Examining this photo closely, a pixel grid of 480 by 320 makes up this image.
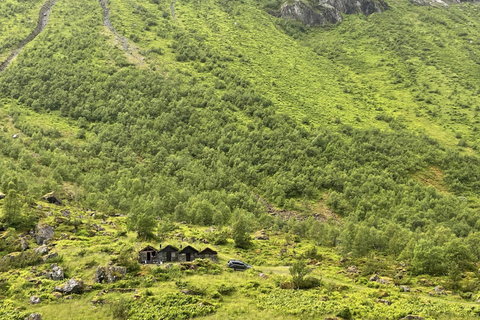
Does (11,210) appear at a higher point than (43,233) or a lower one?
higher

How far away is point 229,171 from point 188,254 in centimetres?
5930

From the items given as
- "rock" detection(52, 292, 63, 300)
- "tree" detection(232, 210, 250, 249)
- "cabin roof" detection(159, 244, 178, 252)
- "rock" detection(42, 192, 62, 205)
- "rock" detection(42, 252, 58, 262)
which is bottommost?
"rock" detection(42, 192, 62, 205)

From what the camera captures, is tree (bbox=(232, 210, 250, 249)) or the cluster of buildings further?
tree (bbox=(232, 210, 250, 249))

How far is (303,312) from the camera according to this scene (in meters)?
38.2

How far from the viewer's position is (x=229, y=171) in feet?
370

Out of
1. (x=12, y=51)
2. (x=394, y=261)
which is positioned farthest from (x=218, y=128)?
(x=12, y=51)

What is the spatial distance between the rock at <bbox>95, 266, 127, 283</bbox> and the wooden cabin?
33.1ft

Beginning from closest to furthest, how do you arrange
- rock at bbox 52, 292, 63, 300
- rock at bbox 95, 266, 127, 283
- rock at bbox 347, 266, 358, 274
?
rock at bbox 52, 292, 63, 300 < rock at bbox 95, 266, 127, 283 < rock at bbox 347, 266, 358, 274

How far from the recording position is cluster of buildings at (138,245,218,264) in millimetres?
51875

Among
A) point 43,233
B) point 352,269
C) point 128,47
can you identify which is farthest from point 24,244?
point 128,47

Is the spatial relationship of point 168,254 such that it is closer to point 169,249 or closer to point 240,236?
point 169,249

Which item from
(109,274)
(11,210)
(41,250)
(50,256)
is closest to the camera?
(109,274)

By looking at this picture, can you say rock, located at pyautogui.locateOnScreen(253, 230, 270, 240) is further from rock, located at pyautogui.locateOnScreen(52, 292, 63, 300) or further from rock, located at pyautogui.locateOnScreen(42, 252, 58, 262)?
rock, located at pyautogui.locateOnScreen(52, 292, 63, 300)

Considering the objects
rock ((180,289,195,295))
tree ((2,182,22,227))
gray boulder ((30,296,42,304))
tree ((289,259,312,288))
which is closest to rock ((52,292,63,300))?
gray boulder ((30,296,42,304))
